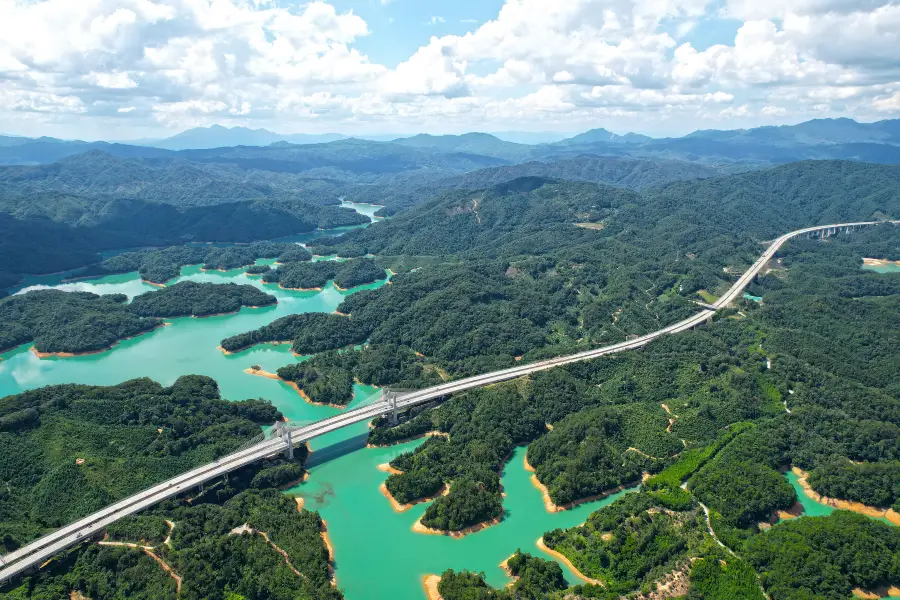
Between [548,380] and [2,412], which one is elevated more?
[2,412]

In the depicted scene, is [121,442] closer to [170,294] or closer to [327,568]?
[327,568]

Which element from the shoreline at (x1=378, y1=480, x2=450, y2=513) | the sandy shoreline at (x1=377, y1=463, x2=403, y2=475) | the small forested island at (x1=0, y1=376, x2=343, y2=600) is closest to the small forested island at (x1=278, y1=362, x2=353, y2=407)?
the small forested island at (x1=0, y1=376, x2=343, y2=600)

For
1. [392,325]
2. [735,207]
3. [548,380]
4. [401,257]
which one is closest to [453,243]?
[401,257]

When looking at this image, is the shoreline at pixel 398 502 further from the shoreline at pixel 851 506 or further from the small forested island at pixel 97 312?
the small forested island at pixel 97 312

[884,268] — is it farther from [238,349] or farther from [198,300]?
[198,300]

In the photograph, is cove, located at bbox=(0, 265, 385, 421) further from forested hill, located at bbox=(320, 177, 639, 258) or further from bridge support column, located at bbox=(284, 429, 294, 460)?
forested hill, located at bbox=(320, 177, 639, 258)

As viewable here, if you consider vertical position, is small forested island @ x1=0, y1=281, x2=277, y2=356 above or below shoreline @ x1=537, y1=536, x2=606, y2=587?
below

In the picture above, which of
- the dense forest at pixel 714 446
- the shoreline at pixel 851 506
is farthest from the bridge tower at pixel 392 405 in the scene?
the shoreline at pixel 851 506
